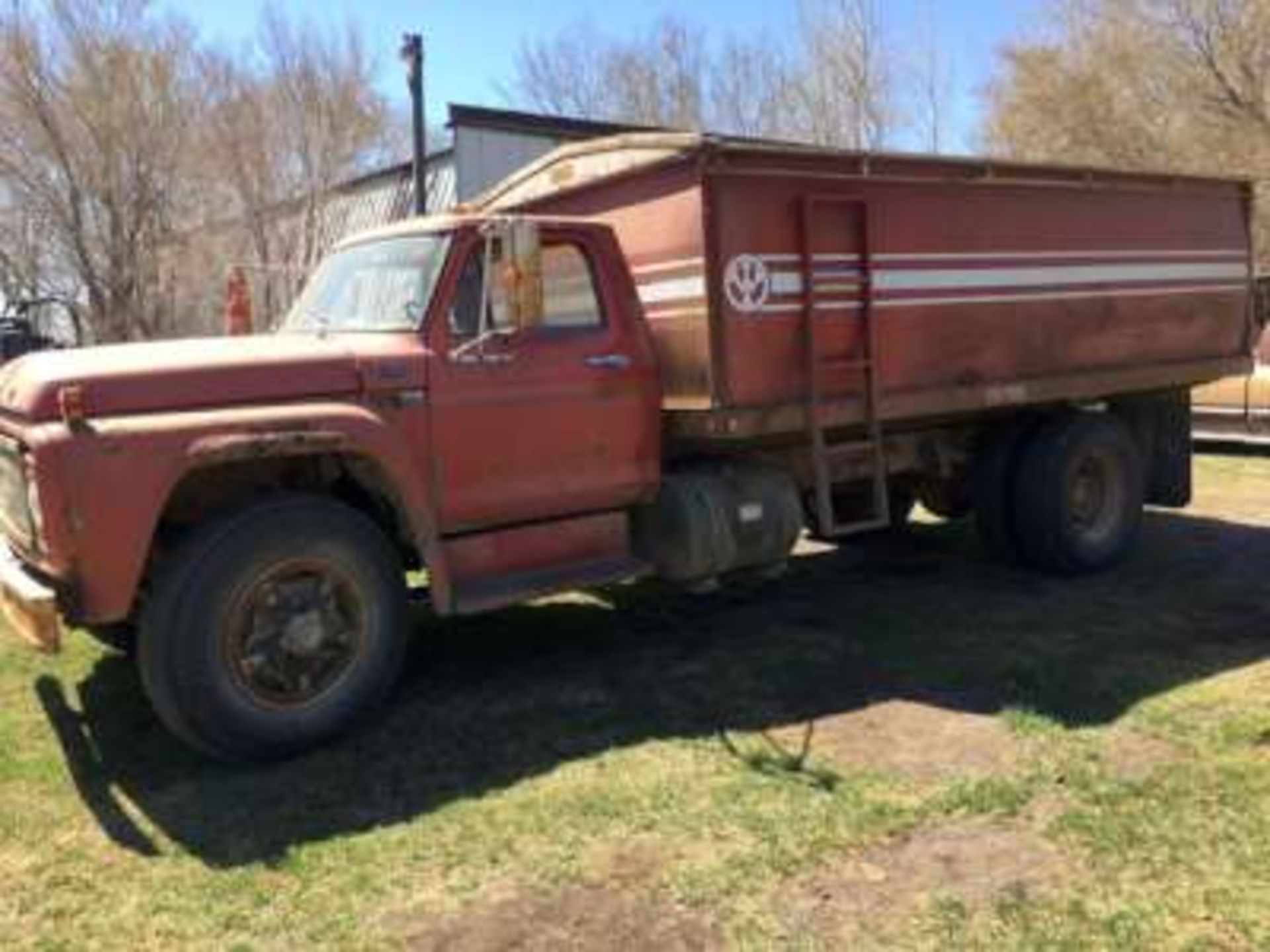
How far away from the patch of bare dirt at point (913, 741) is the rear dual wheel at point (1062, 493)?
277cm

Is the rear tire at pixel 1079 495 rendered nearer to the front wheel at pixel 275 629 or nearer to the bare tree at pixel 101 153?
the front wheel at pixel 275 629

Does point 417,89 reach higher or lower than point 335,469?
higher

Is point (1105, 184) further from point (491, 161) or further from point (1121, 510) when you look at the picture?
point (491, 161)

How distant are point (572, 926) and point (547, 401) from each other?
280cm

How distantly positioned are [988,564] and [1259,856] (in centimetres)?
461

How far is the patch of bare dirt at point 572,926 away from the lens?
13.0 feet

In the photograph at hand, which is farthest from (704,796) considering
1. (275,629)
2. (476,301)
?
(476,301)

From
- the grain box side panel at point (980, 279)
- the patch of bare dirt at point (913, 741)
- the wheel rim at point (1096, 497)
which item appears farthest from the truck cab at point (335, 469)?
the wheel rim at point (1096, 497)

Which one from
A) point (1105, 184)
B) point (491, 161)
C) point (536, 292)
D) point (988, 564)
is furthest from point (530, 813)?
point (491, 161)

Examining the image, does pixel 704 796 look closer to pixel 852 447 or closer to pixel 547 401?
pixel 547 401

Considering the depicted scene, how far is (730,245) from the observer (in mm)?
6516

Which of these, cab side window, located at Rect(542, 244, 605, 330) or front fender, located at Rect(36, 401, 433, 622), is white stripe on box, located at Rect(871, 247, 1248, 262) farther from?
front fender, located at Rect(36, 401, 433, 622)

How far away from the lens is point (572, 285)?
21.7 ft

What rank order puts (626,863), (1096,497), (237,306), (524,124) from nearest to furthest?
1. (626,863)
2. (237,306)
3. (1096,497)
4. (524,124)
